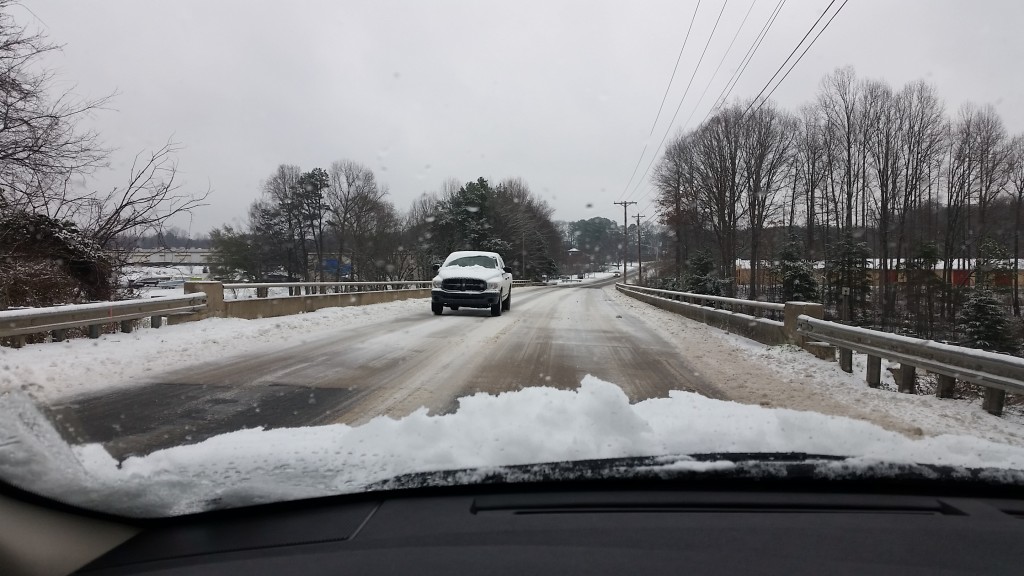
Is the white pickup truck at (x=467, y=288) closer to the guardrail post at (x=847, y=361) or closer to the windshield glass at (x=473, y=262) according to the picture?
the windshield glass at (x=473, y=262)

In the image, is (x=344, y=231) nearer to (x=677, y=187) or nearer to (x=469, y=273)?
(x=677, y=187)

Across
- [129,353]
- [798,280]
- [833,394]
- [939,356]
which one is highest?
[939,356]

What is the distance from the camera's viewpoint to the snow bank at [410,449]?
2258 millimetres

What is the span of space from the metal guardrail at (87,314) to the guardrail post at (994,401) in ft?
38.3

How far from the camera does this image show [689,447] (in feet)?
9.43

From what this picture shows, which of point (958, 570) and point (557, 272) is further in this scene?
point (557, 272)

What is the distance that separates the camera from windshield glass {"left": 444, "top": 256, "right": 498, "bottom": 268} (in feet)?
59.5

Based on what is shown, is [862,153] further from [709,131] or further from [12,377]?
[12,377]

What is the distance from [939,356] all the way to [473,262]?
13.7m

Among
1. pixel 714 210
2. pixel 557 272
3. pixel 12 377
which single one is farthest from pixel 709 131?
pixel 557 272

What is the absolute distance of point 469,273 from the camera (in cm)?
1683

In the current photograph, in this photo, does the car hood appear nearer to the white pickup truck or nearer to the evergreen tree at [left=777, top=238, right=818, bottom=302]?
the white pickup truck

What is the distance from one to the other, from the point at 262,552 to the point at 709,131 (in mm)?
52054

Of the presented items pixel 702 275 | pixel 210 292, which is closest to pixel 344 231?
pixel 702 275
